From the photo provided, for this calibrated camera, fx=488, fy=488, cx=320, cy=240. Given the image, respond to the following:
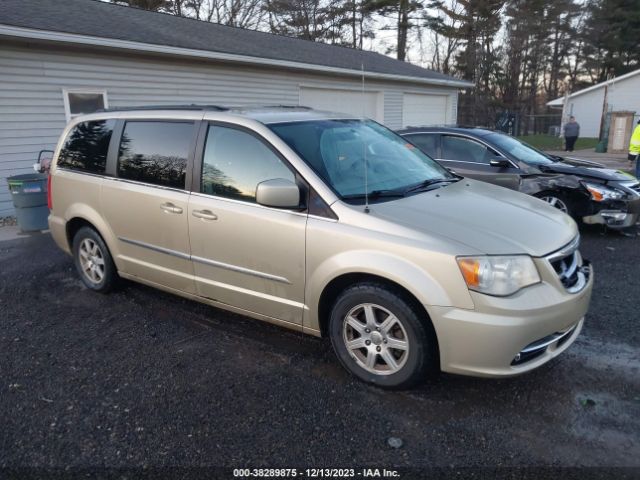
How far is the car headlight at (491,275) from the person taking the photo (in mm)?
2660

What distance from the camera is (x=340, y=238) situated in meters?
3.02

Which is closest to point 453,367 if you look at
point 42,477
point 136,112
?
point 42,477

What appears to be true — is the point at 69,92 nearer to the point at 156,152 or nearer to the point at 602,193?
the point at 156,152

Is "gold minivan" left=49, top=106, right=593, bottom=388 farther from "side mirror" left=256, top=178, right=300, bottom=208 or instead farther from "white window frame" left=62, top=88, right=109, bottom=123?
"white window frame" left=62, top=88, right=109, bottom=123

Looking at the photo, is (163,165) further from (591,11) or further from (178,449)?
(591,11)

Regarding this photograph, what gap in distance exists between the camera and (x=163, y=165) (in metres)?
4.01

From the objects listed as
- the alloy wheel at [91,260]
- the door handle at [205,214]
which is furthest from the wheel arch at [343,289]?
the alloy wheel at [91,260]

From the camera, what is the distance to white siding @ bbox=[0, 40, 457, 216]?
27.8ft

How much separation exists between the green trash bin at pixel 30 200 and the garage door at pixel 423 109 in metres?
13.0

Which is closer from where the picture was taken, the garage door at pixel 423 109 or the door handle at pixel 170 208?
the door handle at pixel 170 208

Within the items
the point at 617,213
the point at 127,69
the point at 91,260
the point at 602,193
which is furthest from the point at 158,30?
the point at 617,213

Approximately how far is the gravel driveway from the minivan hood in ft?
3.10

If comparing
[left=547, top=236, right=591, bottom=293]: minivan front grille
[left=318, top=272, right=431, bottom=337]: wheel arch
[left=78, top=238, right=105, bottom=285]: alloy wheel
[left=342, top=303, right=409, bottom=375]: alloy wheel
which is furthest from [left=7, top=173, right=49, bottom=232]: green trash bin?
[left=547, top=236, right=591, bottom=293]: minivan front grille

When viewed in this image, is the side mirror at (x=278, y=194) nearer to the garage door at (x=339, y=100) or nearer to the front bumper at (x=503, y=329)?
the front bumper at (x=503, y=329)
